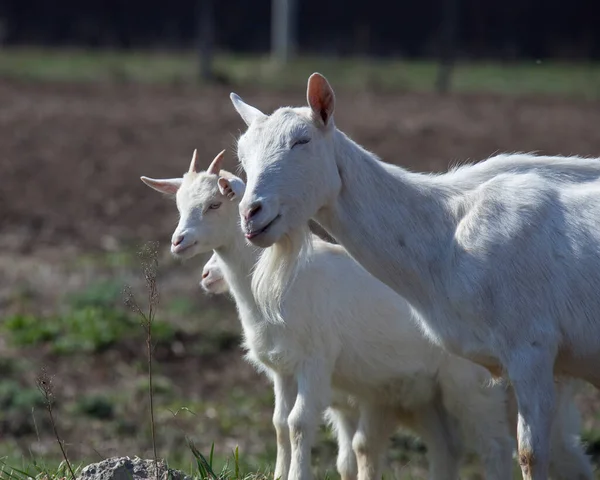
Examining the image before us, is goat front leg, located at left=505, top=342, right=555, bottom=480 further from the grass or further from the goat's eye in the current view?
the grass

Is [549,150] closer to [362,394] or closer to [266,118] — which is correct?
[362,394]

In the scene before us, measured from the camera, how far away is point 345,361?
7266 mm

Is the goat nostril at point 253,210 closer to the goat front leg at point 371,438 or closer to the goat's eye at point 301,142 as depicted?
the goat's eye at point 301,142

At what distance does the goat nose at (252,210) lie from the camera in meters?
5.63

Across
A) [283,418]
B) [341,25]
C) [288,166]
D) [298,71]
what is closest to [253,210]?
[288,166]

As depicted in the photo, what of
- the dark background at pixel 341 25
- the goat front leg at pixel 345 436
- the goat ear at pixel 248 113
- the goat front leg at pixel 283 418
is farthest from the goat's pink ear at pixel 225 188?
the dark background at pixel 341 25

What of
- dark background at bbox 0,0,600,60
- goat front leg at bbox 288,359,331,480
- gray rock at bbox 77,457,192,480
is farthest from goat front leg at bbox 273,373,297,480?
dark background at bbox 0,0,600,60

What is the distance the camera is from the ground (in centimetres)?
1039

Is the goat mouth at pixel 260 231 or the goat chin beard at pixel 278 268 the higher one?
the goat mouth at pixel 260 231

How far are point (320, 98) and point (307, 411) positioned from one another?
5.86 ft

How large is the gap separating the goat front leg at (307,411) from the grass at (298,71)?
1513 cm

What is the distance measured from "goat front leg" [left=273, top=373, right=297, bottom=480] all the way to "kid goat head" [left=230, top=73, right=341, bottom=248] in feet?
4.79

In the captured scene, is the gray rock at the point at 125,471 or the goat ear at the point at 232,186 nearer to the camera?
the gray rock at the point at 125,471

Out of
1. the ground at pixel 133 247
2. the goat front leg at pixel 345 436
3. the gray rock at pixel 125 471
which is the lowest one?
the ground at pixel 133 247
